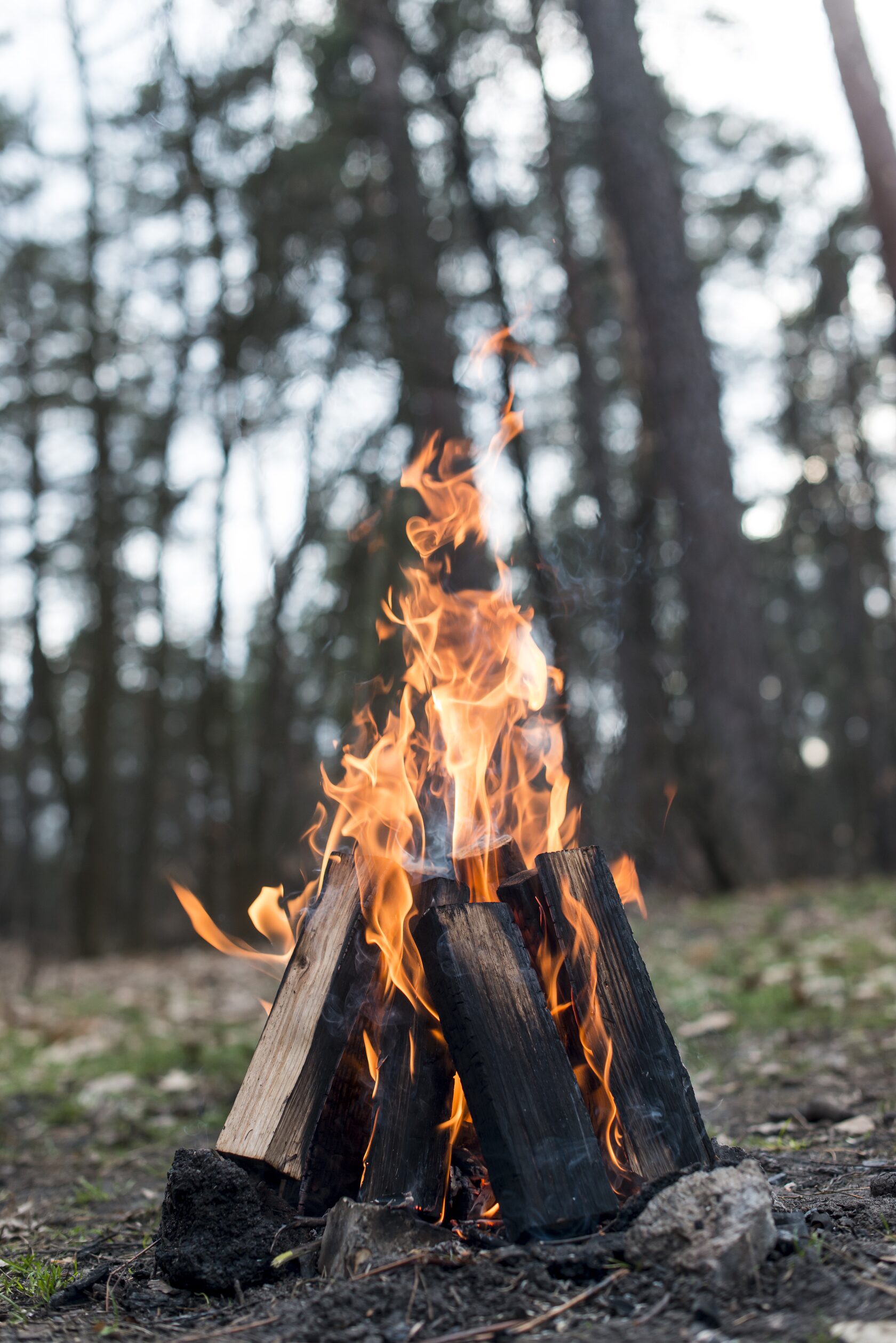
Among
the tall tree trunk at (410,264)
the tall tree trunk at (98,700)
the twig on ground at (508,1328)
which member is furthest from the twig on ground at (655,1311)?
the tall tree trunk at (98,700)

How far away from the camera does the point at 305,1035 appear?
2.50 meters

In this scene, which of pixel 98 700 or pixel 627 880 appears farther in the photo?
pixel 98 700

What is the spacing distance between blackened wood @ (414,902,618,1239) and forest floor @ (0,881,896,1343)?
0.35 feet

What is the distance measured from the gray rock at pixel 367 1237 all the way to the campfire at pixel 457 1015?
8cm

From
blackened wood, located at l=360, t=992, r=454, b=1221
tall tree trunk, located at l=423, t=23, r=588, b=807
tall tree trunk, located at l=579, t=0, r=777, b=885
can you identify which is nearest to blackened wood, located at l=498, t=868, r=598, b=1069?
blackened wood, located at l=360, t=992, r=454, b=1221

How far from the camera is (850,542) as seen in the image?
17672 mm

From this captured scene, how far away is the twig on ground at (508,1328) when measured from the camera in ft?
5.98

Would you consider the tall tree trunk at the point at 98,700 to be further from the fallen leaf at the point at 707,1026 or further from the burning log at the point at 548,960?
the burning log at the point at 548,960

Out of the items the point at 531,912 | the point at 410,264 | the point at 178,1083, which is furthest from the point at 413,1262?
the point at 410,264

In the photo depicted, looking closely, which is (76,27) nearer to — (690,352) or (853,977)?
(690,352)

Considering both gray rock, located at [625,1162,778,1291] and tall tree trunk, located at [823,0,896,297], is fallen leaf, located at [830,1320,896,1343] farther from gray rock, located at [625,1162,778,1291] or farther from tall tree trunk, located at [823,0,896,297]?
tall tree trunk, located at [823,0,896,297]

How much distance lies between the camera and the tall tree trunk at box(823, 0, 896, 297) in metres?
5.16

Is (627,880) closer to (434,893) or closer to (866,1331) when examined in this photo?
(434,893)

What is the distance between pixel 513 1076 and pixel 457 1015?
0.18 meters
